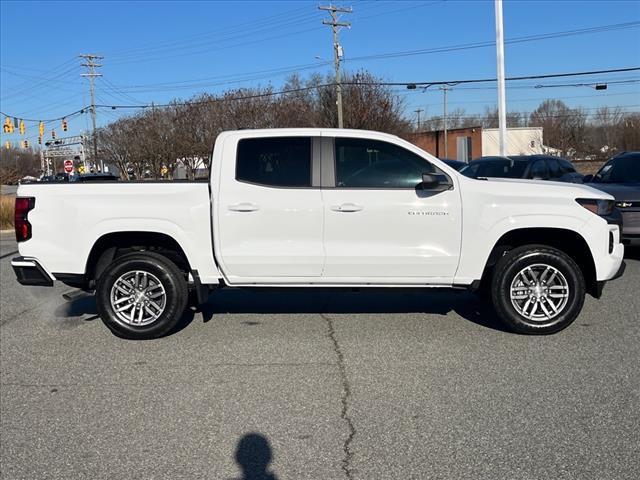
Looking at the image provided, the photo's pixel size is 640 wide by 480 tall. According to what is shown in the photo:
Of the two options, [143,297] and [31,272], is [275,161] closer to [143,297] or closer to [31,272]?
[143,297]

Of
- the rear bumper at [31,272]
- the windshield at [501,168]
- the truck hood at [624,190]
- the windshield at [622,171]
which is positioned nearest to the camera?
the rear bumper at [31,272]

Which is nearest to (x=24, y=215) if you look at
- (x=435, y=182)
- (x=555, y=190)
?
(x=435, y=182)

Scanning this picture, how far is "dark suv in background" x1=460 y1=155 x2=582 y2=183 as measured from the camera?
43.5 feet

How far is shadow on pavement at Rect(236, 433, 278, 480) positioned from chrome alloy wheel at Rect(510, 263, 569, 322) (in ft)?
9.96

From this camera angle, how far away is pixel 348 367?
16.2 feet

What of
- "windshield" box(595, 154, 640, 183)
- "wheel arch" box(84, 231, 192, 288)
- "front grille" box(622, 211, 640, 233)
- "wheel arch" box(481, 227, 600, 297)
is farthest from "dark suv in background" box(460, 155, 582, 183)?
"wheel arch" box(84, 231, 192, 288)

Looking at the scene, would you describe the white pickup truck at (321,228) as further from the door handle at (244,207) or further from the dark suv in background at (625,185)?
the dark suv in background at (625,185)

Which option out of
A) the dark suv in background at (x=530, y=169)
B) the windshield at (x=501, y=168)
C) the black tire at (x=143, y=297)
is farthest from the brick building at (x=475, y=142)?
the black tire at (x=143, y=297)

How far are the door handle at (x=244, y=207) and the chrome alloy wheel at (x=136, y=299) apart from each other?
1.06 meters

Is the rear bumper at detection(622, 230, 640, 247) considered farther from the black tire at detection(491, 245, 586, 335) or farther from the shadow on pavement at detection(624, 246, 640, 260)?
the black tire at detection(491, 245, 586, 335)

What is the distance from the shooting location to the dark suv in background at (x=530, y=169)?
1326 cm

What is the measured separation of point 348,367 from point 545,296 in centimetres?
212

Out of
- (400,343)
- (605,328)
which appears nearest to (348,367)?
(400,343)

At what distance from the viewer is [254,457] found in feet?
11.4
